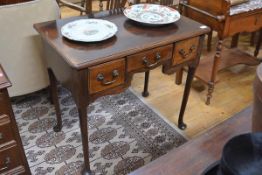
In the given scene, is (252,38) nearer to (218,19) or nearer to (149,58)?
(218,19)

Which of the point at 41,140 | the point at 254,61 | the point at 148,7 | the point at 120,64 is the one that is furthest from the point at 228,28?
the point at 41,140

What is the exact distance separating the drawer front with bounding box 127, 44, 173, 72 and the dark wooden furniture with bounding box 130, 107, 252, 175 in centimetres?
46

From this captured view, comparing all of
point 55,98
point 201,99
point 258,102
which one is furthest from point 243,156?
point 201,99

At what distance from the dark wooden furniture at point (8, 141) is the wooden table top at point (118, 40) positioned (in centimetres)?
26

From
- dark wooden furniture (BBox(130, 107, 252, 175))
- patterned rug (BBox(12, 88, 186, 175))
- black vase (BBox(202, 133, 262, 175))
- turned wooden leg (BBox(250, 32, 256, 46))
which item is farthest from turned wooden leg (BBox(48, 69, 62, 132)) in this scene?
turned wooden leg (BBox(250, 32, 256, 46))

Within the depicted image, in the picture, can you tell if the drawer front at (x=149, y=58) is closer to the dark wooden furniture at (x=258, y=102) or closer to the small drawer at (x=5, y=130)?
the small drawer at (x=5, y=130)

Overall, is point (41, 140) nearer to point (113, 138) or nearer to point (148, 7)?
point (113, 138)

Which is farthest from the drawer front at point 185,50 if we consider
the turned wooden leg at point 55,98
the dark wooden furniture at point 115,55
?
the turned wooden leg at point 55,98

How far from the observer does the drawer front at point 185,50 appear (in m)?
1.33

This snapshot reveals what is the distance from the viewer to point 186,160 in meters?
0.80

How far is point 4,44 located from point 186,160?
49.4 inches

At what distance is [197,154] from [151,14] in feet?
2.74

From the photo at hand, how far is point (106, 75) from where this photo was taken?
1146 millimetres

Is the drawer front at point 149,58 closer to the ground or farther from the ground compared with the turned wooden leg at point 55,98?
farther from the ground
